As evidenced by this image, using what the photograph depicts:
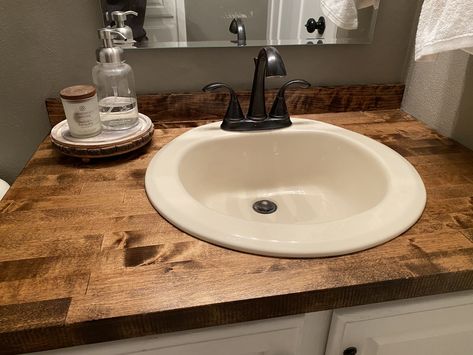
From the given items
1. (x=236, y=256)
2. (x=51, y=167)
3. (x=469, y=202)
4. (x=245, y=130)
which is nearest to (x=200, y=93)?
(x=245, y=130)

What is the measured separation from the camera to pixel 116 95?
836 millimetres

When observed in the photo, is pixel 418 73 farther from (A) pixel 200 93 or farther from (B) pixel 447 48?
(A) pixel 200 93

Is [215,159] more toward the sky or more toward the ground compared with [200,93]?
more toward the ground

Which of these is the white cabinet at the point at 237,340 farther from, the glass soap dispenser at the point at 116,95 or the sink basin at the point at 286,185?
the glass soap dispenser at the point at 116,95

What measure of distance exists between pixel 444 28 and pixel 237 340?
24.8 inches

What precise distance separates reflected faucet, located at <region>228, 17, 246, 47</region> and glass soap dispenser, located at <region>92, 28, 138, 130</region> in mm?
277

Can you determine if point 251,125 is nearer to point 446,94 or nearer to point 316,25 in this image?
point 316,25

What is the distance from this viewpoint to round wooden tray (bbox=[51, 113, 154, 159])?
2.34 feet

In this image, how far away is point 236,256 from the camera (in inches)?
19.8

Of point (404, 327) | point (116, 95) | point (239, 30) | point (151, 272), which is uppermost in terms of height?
point (239, 30)

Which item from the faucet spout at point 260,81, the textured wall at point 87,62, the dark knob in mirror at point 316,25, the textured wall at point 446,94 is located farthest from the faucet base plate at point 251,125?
the textured wall at point 446,94

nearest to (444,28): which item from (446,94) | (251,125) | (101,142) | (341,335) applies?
(446,94)

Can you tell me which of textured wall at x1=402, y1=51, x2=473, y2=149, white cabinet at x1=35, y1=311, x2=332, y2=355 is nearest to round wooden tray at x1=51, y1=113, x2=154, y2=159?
white cabinet at x1=35, y1=311, x2=332, y2=355

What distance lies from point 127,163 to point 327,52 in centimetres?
61
